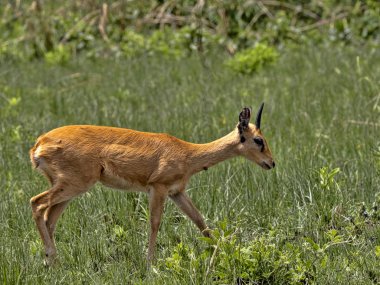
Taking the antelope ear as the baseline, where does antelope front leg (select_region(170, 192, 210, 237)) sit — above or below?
below

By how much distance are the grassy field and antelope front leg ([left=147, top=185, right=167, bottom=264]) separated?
0.11 meters

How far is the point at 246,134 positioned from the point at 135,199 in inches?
44.7

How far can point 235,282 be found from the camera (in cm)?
516

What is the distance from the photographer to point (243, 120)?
244 inches

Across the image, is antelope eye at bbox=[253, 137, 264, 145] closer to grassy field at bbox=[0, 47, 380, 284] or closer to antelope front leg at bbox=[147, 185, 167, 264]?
grassy field at bbox=[0, 47, 380, 284]

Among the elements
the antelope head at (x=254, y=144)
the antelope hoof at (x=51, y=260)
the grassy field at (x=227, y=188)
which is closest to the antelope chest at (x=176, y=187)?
the grassy field at (x=227, y=188)

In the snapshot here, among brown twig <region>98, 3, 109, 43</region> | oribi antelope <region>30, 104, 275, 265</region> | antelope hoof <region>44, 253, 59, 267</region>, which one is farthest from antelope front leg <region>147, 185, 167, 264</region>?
brown twig <region>98, 3, 109, 43</region>

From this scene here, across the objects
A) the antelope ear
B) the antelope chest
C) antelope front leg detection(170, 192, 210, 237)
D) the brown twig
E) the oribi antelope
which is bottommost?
the brown twig

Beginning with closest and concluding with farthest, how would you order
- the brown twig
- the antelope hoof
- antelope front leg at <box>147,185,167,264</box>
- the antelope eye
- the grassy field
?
1. the grassy field
2. the antelope hoof
3. antelope front leg at <box>147,185,167,264</box>
4. the antelope eye
5. the brown twig

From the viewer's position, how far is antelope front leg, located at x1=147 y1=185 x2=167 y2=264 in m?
5.89

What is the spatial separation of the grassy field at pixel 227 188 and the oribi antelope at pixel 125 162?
210 millimetres

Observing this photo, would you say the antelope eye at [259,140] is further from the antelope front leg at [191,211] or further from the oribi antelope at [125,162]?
the antelope front leg at [191,211]

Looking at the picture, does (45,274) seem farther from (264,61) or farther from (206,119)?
(264,61)

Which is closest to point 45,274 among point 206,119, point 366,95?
point 206,119
